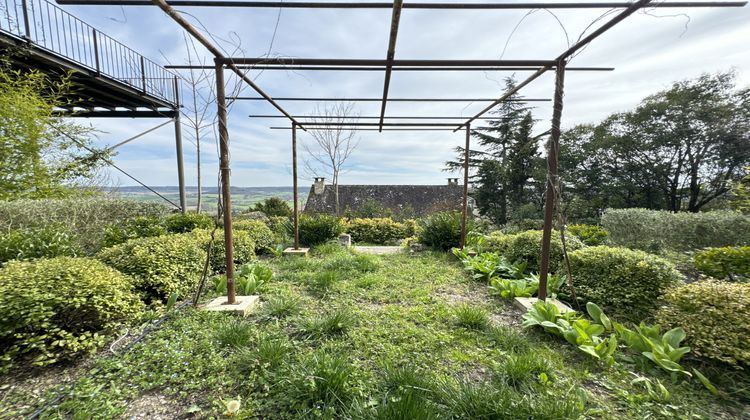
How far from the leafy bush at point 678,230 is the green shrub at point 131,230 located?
33.5 ft

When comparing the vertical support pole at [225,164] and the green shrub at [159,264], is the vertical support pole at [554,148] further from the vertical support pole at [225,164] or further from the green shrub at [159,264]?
the green shrub at [159,264]

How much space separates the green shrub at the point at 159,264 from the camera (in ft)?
9.53

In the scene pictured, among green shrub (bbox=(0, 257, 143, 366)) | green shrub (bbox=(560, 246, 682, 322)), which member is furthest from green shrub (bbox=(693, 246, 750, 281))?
green shrub (bbox=(0, 257, 143, 366))

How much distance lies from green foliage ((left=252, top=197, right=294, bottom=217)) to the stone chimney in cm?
329

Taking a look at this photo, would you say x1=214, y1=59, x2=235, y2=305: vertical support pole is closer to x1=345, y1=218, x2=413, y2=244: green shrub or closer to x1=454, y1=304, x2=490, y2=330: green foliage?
x1=454, y1=304, x2=490, y2=330: green foliage

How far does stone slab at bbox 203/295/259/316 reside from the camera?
2.70 metres

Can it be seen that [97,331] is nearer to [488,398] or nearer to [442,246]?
[488,398]

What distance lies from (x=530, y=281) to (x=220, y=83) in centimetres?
427

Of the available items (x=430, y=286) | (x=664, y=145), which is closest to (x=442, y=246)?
(x=430, y=286)

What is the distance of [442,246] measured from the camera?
6254 millimetres

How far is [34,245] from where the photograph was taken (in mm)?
3057

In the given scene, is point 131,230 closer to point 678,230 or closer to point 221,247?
point 221,247

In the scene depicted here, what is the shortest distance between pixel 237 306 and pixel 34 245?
8.50ft

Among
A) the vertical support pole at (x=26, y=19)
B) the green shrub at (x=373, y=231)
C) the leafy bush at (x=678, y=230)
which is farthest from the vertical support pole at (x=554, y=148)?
the vertical support pole at (x=26, y=19)
